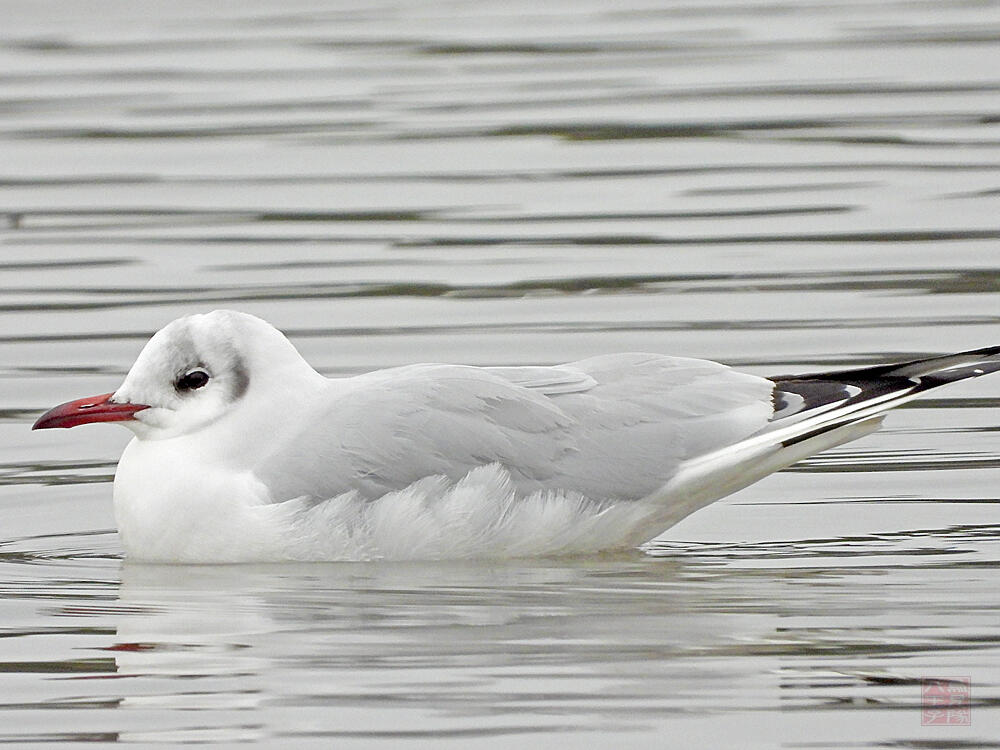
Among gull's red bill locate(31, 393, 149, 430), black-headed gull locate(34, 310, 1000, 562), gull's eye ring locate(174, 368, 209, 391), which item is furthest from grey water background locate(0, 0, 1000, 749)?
gull's eye ring locate(174, 368, 209, 391)

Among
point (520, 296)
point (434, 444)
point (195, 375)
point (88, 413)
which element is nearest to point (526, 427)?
point (434, 444)

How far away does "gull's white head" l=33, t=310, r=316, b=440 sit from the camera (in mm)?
7551

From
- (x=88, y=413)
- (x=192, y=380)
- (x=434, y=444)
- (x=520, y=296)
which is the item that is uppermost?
(x=520, y=296)

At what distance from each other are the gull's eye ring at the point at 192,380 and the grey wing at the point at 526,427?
417mm

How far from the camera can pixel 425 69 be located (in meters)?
17.2

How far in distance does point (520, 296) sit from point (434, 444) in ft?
13.2

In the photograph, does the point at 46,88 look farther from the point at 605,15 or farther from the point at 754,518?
the point at 754,518

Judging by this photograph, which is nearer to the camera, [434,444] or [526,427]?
[434,444]

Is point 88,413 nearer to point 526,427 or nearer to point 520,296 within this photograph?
point 526,427

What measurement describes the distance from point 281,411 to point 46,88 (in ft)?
33.3

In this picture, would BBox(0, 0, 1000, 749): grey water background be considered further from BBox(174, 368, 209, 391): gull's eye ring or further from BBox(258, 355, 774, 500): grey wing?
BBox(174, 368, 209, 391): gull's eye ring

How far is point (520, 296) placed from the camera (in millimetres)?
11273

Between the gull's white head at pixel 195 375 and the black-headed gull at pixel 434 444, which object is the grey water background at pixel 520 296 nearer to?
the black-headed gull at pixel 434 444

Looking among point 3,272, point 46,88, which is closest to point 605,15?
point 46,88
